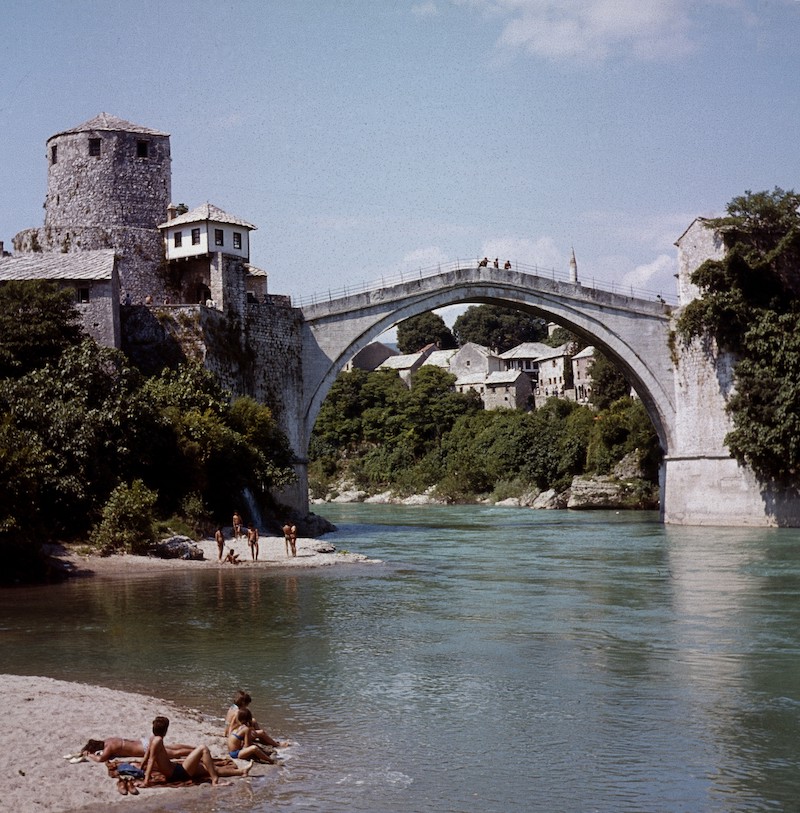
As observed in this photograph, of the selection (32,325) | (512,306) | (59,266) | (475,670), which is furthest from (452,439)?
(475,670)

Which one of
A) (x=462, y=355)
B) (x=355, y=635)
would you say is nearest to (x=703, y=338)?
(x=355, y=635)

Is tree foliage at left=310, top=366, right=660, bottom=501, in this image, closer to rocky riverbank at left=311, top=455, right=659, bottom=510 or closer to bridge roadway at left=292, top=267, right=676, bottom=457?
rocky riverbank at left=311, top=455, right=659, bottom=510

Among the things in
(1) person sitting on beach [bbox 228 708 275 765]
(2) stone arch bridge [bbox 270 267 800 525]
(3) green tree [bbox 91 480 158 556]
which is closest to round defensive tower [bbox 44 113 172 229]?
(2) stone arch bridge [bbox 270 267 800 525]

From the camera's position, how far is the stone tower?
43.4 m

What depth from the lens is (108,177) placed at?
43.8 m

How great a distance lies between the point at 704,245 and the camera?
42.8 metres

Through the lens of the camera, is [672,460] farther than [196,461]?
Yes

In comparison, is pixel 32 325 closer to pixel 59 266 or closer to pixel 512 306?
pixel 59 266

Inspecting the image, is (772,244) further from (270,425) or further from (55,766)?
(55,766)

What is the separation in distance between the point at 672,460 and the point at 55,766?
3711 cm

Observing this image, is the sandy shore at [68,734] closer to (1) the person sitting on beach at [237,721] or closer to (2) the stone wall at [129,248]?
(1) the person sitting on beach at [237,721]

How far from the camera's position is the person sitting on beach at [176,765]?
1079 cm

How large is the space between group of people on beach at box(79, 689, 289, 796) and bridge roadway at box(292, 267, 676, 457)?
31.0m

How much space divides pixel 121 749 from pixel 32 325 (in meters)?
24.0
